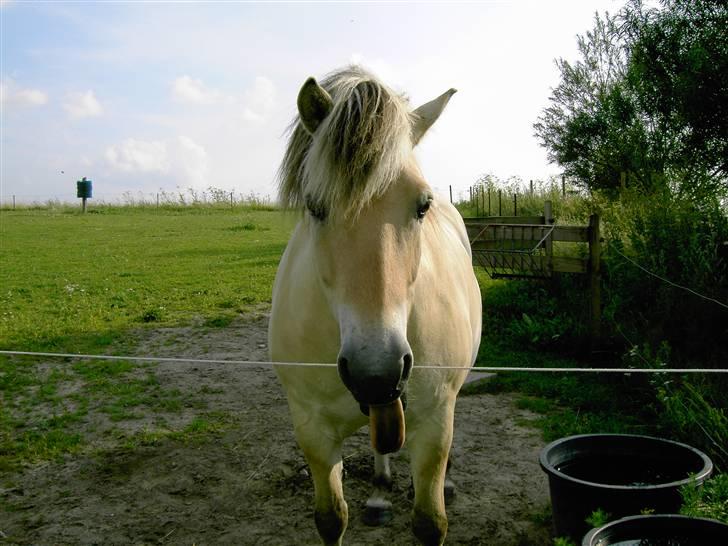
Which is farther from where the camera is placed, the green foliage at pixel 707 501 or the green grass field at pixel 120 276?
the green grass field at pixel 120 276

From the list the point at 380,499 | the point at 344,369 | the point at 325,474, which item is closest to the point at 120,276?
the point at 380,499

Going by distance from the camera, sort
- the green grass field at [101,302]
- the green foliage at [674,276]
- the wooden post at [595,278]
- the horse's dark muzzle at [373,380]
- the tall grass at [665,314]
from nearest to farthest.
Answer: the horse's dark muzzle at [373,380] < the tall grass at [665,314] < the green foliage at [674,276] < the green grass field at [101,302] < the wooden post at [595,278]

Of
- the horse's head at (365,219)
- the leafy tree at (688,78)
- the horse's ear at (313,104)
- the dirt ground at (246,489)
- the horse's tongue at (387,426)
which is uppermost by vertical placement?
the leafy tree at (688,78)

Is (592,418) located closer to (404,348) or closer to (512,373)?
(512,373)

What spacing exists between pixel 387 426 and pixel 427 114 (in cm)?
138

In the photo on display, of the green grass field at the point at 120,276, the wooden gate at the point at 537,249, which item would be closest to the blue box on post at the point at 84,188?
the green grass field at the point at 120,276

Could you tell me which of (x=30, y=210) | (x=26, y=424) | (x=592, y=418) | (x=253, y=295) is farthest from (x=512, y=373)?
(x=30, y=210)

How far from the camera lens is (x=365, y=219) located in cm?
226

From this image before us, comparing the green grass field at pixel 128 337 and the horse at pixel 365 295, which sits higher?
the horse at pixel 365 295

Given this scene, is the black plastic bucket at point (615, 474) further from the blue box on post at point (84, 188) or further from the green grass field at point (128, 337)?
the blue box on post at point (84, 188)

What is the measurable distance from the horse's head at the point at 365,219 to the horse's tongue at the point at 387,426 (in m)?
0.01

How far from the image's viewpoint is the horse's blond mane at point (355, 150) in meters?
2.26

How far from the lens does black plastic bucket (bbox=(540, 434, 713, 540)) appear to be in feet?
9.57

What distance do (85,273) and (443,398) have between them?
1230 centimetres
